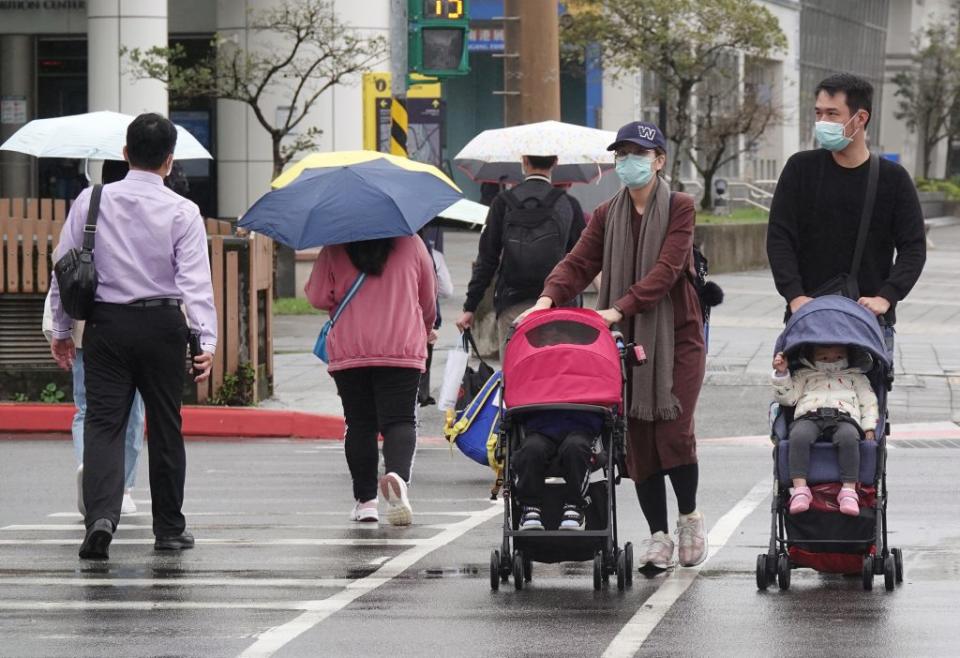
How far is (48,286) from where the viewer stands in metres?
14.6

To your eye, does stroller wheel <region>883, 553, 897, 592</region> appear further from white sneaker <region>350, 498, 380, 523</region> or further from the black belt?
the black belt

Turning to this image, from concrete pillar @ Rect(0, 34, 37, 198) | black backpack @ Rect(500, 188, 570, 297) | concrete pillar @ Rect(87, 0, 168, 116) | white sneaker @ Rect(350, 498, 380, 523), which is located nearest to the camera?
white sneaker @ Rect(350, 498, 380, 523)

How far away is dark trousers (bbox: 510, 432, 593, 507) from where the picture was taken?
7.70 metres

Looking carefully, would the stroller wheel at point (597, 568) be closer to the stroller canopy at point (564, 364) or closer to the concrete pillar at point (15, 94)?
the stroller canopy at point (564, 364)

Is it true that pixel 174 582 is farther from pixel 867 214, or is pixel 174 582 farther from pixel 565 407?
pixel 867 214

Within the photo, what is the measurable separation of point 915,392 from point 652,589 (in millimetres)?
8714

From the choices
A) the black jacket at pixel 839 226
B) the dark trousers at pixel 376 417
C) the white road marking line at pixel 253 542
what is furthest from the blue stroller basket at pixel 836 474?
the dark trousers at pixel 376 417

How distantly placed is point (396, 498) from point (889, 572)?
2.78 metres

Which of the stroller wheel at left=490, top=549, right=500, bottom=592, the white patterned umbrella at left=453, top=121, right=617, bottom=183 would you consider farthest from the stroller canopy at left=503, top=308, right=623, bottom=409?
the white patterned umbrella at left=453, top=121, right=617, bottom=183

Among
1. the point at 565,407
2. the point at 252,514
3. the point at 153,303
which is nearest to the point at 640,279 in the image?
the point at 565,407

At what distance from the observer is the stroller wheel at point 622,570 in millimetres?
7730

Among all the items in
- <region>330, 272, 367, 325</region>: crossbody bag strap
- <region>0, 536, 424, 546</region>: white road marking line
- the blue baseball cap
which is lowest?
<region>0, 536, 424, 546</region>: white road marking line

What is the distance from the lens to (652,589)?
786 centimetres

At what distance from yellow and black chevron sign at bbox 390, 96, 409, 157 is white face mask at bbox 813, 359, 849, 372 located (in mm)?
9171
